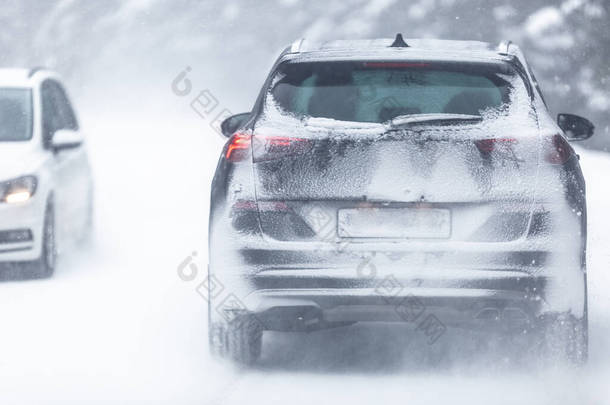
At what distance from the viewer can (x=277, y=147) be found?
704 centimetres

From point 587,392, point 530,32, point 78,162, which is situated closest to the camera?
point 587,392

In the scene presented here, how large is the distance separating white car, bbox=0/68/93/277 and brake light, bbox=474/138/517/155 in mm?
4877

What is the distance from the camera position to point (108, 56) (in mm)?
62219

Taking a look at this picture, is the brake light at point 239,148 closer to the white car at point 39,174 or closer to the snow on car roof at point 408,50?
the snow on car roof at point 408,50

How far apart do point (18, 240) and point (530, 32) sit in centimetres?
5691

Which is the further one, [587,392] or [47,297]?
[47,297]

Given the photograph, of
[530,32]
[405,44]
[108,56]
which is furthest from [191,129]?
[405,44]

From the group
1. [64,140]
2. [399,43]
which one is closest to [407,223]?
[399,43]

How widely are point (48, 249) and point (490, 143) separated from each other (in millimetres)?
5106

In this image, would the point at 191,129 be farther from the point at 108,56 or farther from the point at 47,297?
the point at 47,297

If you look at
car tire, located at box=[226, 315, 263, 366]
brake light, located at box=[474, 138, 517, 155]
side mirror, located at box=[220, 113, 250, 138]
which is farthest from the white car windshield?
brake light, located at box=[474, 138, 517, 155]

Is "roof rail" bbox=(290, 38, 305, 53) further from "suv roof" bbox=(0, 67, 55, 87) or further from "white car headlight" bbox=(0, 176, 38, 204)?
"suv roof" bbox=(0, 67, 55, 87)

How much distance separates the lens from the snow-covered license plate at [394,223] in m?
6.84

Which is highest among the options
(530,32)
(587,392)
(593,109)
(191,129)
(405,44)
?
(530,32)
